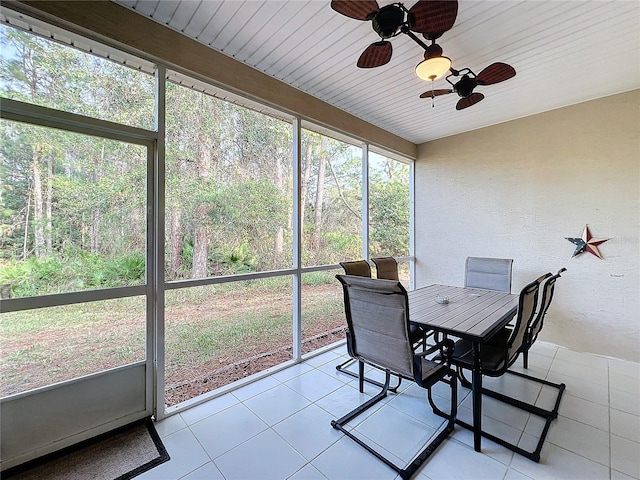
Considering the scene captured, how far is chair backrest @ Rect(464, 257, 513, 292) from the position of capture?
10.2 ft

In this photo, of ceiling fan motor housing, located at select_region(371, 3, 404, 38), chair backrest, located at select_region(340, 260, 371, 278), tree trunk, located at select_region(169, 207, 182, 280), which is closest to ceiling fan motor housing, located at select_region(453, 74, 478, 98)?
ceiling fan motor housing, located at select_region(371, 3, 404, 38)

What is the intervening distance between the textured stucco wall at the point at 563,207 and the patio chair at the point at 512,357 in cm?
138

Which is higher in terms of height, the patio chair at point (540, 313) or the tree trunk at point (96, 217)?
the tree trunk at point (96, 217)

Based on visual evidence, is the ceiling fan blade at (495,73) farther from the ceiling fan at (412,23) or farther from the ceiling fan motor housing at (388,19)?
the ceiling fan motor housing at (388,19)

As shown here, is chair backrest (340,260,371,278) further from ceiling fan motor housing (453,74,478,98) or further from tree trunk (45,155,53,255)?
tree trunk (45,155,53,255)

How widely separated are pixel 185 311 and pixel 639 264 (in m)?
4.71

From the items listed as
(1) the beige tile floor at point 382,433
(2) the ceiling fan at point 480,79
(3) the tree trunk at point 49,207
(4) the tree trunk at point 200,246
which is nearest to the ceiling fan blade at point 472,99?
(2) the ceiling fan at point 480,79

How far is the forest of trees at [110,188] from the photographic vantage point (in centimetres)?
162

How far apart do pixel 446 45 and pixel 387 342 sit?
2362mm

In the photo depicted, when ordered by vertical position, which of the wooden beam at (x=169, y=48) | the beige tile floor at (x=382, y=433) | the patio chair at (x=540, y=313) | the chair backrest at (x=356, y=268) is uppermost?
the wooden beam at (x=169, y=48)

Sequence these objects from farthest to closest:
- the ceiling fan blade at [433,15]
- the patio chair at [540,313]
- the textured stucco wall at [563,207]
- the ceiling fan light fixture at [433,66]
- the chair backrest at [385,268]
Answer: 1. the chair backrest at [385,268]
2. the textured stucco wall at [563,207]
3. the patio chair at [540,313]
4. the ceiling fan light fixture at [433,66]
5. the ceiling fan blade at [433,15]

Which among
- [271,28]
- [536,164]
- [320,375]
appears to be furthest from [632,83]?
[320,375]

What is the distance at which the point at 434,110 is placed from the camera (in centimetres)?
345

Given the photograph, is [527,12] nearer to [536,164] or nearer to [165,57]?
[536,164]
